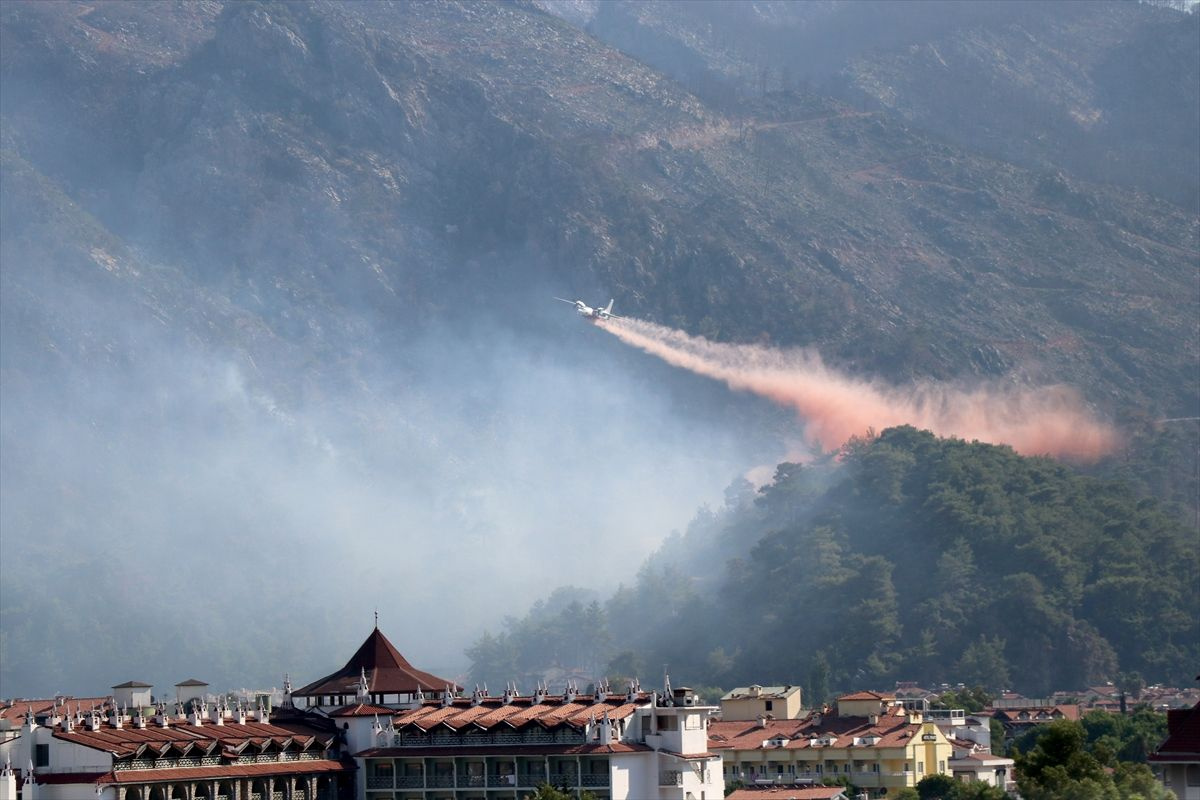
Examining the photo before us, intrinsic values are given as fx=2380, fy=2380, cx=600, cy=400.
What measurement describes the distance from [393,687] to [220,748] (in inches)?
729

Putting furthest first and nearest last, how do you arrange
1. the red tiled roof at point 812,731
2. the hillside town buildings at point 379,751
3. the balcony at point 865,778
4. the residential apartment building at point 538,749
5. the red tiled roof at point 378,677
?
the red tiled roof at point 812,731 → the balcony at point 865,778 → the red tiled roof at point 378,677 → the residential apartment building at point 538,749 → the hillside town buildings at point 379,751

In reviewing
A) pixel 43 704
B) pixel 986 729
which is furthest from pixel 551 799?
pixel 986 729

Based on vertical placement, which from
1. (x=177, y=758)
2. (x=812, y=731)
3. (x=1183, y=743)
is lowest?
(x=1183, y=743)

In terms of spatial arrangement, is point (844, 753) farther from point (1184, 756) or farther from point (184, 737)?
point (1184, 756)

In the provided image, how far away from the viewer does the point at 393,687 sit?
139125 millimetres

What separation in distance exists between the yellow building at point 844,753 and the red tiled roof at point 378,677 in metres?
22.2

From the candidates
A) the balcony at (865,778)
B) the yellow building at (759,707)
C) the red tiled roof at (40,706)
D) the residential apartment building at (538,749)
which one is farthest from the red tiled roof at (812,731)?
the red tiled roof at (40,706)

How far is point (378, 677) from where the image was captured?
140m

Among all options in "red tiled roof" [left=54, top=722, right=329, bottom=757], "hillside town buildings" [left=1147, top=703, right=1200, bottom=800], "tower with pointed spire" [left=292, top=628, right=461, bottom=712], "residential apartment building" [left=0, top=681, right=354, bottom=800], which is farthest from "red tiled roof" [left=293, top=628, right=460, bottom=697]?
"hillside town buildings" [left=1147, top=703, right=1200, bottom=800]

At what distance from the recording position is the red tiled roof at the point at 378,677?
138m

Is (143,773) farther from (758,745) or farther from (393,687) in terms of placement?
(758,745)

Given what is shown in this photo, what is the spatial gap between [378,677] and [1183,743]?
62275 mm

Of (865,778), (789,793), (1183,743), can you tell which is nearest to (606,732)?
(789,793)

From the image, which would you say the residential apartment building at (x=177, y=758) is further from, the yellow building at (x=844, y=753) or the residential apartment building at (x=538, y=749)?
the yellow building at (x=844, y=753)
